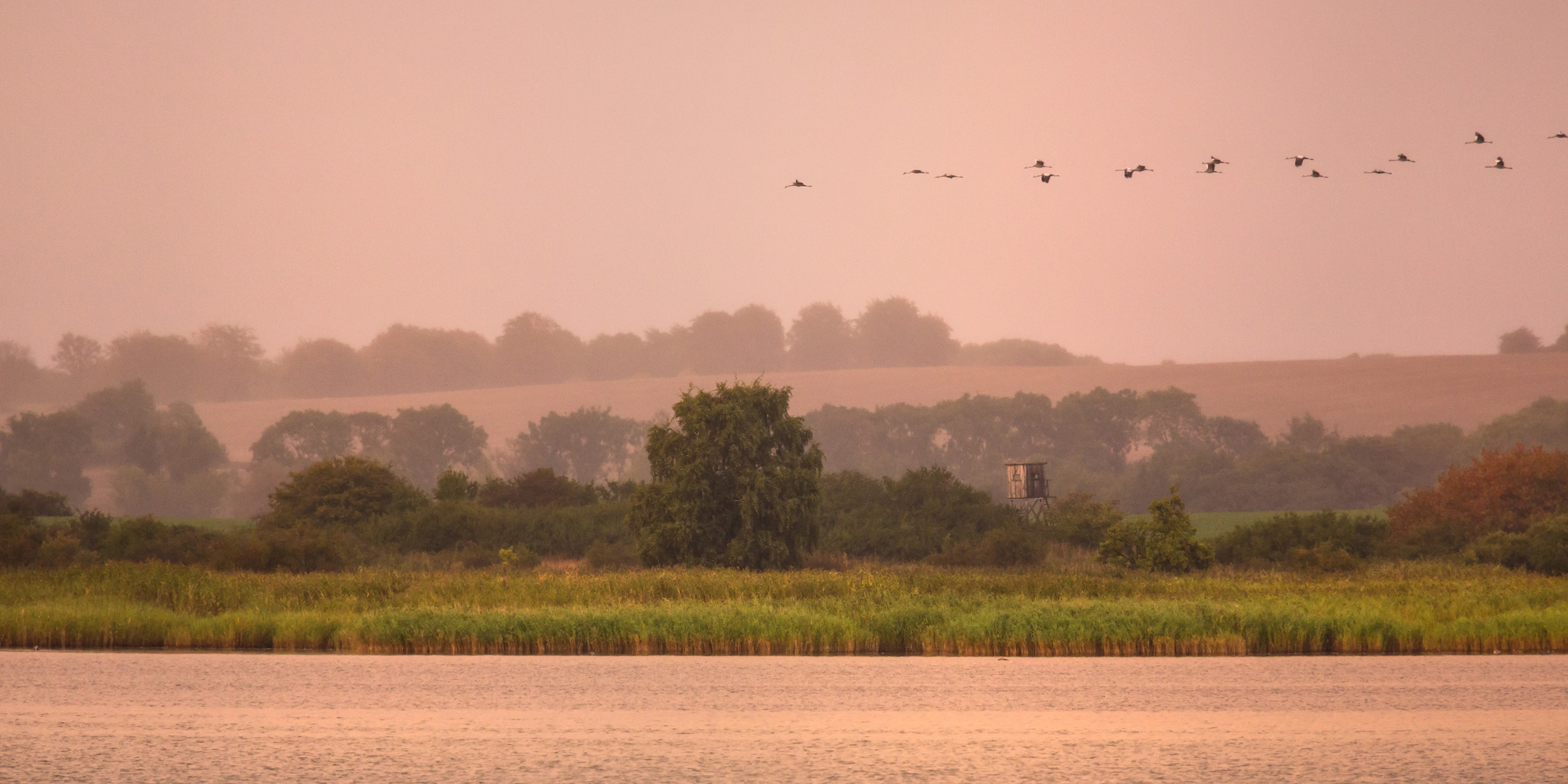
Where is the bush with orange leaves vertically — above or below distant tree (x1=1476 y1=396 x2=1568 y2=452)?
below

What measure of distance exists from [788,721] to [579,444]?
147m

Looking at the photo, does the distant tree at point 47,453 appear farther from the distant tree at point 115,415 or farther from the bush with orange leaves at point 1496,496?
the bush with orange leaves at point 1496,496

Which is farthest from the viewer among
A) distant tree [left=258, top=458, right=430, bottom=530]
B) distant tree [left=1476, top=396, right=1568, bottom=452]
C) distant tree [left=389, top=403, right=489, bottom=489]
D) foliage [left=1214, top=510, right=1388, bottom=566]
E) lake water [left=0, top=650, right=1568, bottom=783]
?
distant tree [left=389, top=403, right=489, bottom=489]

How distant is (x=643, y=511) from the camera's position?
2042 inches

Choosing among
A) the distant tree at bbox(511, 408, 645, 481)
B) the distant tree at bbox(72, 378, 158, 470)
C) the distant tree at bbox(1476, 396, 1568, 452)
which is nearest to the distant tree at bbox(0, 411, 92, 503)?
the distant tree at bbox(72, 378, 158, 470)

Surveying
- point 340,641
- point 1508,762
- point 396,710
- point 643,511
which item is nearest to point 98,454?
point 643,511

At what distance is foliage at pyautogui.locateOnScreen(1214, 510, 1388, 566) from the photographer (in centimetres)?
5453

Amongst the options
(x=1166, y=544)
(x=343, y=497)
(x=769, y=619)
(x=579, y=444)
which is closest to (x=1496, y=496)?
(x=1166, y=544)

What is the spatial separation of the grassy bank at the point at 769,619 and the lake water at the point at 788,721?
A: 6.27ft

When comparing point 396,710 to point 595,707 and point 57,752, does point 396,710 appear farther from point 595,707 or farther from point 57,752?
point 57,752

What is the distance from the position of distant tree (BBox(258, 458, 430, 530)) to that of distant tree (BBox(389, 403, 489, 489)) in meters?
86.2

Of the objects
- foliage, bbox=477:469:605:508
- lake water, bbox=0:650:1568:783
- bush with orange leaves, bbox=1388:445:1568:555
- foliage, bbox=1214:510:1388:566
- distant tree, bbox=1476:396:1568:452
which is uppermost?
distant tree, bbox=1476:396:1568:452

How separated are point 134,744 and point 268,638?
12589 mm

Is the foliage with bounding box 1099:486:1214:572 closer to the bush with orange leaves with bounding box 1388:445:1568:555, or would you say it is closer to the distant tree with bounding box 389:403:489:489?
the bush with orange leaves with bounding box 1388:445:1568:555
